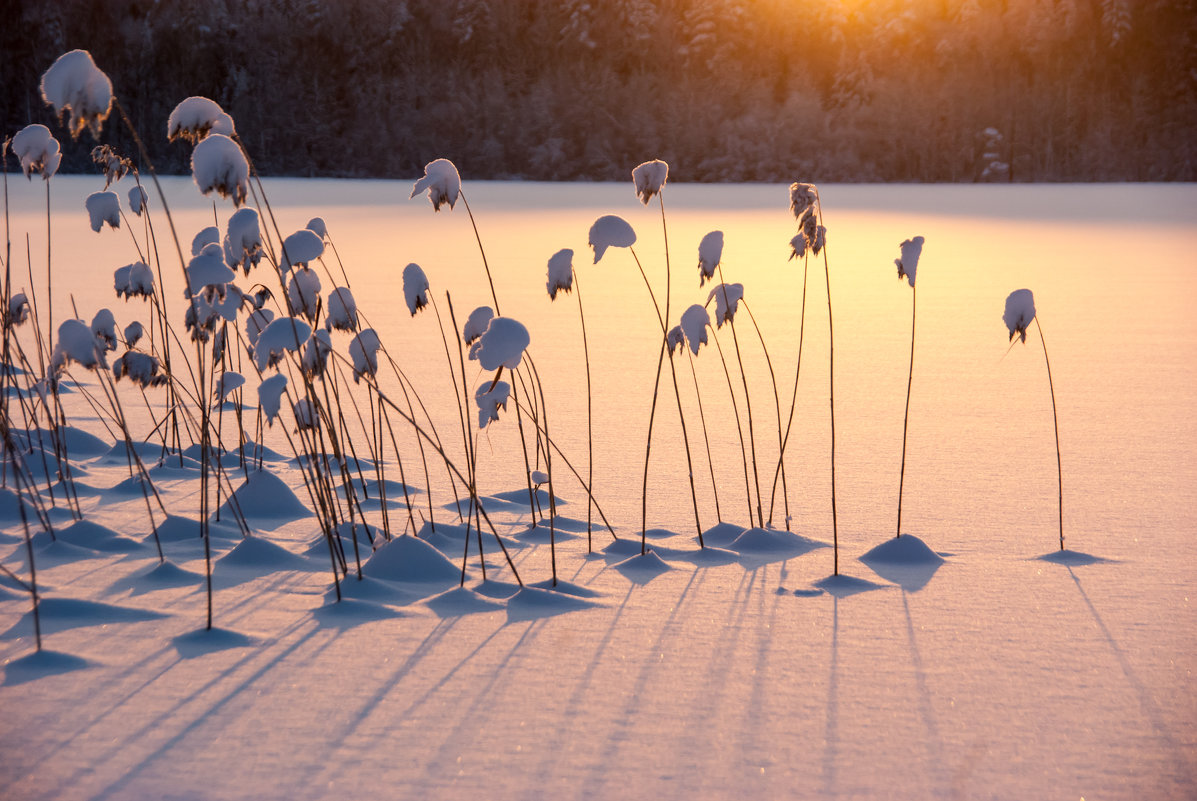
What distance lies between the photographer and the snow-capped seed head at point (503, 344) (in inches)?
54.6

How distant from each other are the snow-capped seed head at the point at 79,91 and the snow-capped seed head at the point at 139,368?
2.70 feet

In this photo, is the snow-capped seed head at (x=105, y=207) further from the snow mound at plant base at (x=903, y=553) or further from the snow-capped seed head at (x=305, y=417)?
the snow mound at plant base at (x=903, y=553)

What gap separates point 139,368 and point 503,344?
0.91m

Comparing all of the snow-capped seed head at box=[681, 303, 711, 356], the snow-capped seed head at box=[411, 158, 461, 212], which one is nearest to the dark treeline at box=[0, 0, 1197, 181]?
the snow-capped seed head at box=[681, 303, 711, 356]

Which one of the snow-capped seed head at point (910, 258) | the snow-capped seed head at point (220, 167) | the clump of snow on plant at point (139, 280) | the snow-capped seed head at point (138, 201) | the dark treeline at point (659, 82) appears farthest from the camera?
the dark treeline at point (659, 82)

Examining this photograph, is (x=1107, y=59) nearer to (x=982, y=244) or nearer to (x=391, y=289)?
(x=982, y=244)

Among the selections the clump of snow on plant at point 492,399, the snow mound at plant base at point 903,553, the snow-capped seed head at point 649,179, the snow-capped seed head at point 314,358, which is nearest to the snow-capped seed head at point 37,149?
the snow-capped seed head at point 314,358

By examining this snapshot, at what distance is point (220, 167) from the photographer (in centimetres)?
129

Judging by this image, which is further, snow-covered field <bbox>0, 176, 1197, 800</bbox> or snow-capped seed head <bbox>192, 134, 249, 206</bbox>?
snow-capped seed head <bbox>192, 134, 249, 206</bbox>

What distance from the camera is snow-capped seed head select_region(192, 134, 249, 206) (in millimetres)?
1279

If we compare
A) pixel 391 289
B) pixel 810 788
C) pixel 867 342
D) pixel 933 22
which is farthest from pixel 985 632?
pixel 933 22

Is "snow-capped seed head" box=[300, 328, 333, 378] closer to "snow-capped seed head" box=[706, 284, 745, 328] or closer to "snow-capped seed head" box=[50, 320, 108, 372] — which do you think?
"snow-capped seed head" box=[50, 320, 108, 372]

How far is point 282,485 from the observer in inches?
82.4

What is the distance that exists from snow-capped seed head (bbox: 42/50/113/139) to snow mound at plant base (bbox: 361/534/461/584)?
0.77m
